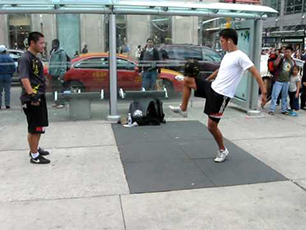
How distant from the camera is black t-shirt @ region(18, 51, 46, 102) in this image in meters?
4.62

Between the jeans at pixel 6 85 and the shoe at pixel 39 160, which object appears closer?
the shoe at pixel 39 160

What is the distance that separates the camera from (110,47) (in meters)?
7.56

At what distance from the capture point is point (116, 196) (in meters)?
4.01

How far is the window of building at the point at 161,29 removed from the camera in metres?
10.1

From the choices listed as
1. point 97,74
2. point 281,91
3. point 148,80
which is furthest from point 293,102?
point 97,74

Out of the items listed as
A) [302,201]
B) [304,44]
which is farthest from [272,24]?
[302,201]

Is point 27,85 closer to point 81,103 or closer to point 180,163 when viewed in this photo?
point 180,163

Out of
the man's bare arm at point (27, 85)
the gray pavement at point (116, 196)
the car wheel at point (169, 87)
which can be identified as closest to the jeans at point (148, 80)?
the car wheel at point (169, 87)

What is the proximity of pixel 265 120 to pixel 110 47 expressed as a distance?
12.5 feet

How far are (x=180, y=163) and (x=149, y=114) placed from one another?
2.50 metres

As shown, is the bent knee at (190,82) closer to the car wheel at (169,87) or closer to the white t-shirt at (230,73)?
the white t-shirt at (230,73)

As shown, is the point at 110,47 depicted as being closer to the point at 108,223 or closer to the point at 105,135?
the point at 105,135

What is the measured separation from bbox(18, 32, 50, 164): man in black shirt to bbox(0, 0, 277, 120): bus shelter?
8.69 ft

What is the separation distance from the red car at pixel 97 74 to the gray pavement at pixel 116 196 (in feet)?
10.2
